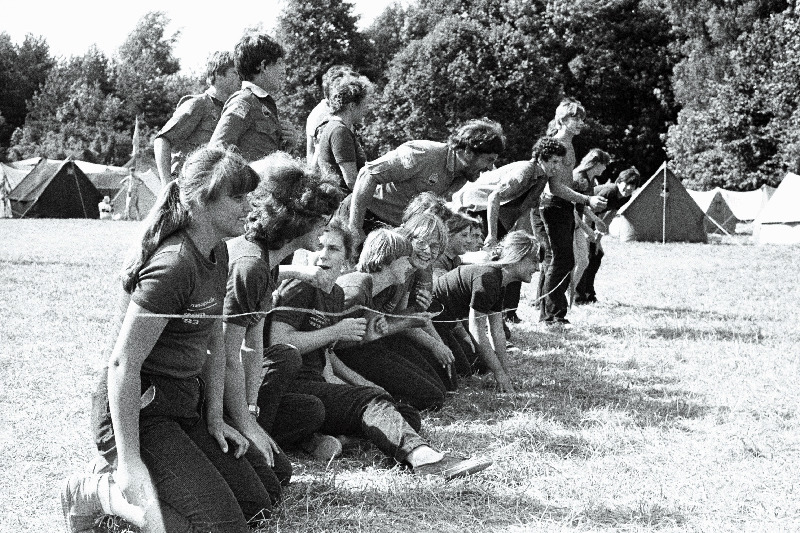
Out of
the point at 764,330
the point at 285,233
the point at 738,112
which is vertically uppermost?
the point at 738,112

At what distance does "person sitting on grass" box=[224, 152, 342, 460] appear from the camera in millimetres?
3381

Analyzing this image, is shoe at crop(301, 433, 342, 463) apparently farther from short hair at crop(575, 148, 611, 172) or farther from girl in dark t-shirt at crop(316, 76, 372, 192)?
short hair at crop(575, 148, 611, 172)

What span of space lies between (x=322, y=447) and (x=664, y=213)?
792 inches

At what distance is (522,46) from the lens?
34.7 metres

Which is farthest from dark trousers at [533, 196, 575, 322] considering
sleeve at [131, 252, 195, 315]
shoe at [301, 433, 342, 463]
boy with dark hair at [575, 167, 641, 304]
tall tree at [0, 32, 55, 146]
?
tall tree at [0, 32, 55, 146]

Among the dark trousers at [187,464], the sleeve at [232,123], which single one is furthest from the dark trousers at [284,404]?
the sleeve at [232,123]

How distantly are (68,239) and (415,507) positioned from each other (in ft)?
56.9

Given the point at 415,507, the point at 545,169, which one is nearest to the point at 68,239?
the point at 545,169

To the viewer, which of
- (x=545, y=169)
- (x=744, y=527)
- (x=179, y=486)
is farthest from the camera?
(x=545, y=169)

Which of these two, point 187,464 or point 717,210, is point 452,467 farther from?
point 717,210

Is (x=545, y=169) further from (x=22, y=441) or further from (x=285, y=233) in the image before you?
(x=22, y=441)

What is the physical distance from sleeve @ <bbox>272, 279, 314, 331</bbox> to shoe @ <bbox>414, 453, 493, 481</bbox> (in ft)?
3.06

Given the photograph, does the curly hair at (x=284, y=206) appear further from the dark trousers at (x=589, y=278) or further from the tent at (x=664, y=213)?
the tent at (x=664, y=213)

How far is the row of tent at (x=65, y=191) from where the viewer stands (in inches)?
1177
